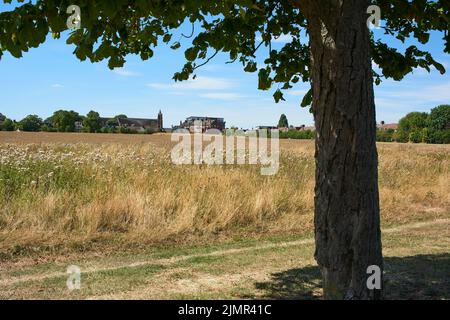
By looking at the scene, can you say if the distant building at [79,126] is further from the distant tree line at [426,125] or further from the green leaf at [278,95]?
the green leaf at [278,95]

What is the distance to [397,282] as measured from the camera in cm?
559

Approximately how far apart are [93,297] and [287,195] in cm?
684

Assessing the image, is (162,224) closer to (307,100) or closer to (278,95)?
(278,95)

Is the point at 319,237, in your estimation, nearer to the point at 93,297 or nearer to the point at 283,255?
the point at 93,297

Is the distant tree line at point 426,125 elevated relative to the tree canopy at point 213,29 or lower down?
elevated

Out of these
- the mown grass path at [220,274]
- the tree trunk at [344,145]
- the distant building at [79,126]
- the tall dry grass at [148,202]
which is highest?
the distant building at [79,126]

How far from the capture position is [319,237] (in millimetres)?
3955

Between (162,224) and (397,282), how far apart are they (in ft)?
15.3

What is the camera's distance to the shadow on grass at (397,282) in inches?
206

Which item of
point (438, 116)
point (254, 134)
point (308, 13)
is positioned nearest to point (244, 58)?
point (308, 13)

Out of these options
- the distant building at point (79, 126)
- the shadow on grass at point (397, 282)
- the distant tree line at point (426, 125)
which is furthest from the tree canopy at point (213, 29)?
the distant tree line at point (426, 125)

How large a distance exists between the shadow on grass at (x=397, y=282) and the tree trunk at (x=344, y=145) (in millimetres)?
1500

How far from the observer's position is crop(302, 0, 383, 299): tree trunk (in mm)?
3605

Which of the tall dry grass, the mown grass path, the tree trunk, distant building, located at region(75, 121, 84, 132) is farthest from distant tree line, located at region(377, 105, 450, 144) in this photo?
the tree trunk
